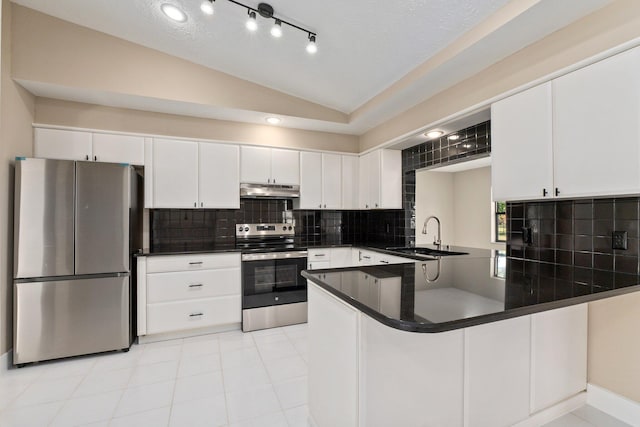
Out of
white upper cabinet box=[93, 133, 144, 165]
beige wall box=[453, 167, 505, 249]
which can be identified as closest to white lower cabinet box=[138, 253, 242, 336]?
white upper cabinet box=[93, 133, 144, 165]

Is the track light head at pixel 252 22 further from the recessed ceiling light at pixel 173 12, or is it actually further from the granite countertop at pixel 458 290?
the granite countertop at pixel 458 290

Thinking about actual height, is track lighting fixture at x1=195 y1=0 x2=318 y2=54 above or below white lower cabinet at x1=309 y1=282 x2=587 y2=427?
above

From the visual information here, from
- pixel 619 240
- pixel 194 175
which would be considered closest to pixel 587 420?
pixel 619 240

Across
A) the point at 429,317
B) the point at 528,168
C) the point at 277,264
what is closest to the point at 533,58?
the point at 528,168

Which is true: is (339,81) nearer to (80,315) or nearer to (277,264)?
(277,264)

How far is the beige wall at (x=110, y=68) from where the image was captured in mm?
2480

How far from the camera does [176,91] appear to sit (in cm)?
291

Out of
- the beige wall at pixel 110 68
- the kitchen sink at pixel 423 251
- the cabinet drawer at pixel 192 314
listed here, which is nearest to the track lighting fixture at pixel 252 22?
the beige wall at pixel 110 68

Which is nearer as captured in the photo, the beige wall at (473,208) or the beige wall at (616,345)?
the beige wall at (616,345)

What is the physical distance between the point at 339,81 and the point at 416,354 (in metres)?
2.59

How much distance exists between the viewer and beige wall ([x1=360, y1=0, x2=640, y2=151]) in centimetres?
156

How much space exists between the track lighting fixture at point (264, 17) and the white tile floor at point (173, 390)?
2654mm

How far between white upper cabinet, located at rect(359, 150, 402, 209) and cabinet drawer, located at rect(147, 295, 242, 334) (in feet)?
6.68

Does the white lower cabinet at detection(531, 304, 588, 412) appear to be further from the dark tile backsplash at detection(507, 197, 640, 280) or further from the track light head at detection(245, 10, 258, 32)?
the track light head at detection(245, 10, 258, 32)
